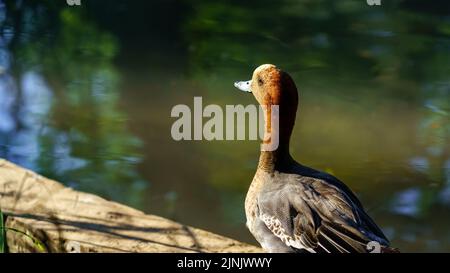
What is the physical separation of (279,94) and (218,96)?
2.40 m

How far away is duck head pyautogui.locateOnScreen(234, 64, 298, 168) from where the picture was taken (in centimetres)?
331

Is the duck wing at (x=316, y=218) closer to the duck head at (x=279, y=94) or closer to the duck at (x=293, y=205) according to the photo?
the duck at (x=293, y=205)

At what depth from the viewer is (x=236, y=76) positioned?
6094 mm

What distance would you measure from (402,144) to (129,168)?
5.59 feet

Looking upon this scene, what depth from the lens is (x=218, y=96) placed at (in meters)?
5.71

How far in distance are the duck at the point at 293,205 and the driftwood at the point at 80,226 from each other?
46cm

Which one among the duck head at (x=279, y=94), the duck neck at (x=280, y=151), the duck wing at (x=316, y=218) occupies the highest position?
the duck head at (x=279, y=94)

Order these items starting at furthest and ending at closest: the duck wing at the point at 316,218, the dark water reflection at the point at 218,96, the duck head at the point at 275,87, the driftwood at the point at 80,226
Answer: the dark water reflection at the point at 218,96 → the driftwood at the point at 80,226 → the duck head at the point at 275,87 → the duck wing at the point at 316,218

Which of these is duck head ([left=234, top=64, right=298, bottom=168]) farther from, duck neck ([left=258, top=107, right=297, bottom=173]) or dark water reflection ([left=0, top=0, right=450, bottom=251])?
dark water reflection ([left=0, top=0, right=450, bottom=251])

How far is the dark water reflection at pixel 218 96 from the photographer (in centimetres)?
477

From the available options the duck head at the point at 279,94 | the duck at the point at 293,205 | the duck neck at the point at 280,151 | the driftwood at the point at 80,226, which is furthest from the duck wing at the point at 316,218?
the driftwood at the point at 80,226

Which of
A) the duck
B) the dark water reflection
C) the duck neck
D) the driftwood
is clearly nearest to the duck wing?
the duck

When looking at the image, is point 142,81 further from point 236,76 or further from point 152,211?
point 152,211

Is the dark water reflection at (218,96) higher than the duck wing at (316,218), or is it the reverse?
the duck wing at (316,218)
